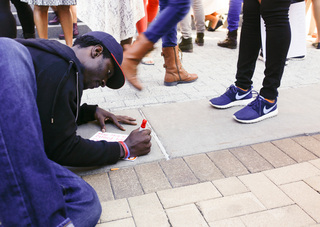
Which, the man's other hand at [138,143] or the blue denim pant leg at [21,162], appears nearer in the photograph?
the blue denim pant leg at [21,162]

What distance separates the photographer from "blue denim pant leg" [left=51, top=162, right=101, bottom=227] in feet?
4.28

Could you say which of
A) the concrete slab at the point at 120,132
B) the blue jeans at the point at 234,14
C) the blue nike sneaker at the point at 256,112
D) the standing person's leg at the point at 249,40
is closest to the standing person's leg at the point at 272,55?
the blue nike sneaker at the point at 256,112

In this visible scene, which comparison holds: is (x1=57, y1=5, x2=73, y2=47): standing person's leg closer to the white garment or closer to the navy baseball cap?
the white garment

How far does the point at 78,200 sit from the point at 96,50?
72cm

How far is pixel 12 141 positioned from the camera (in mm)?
1100

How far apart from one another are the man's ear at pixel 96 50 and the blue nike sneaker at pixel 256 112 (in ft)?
4.09

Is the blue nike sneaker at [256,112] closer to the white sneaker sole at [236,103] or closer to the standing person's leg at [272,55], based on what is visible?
the standing person's leg at [272,55]

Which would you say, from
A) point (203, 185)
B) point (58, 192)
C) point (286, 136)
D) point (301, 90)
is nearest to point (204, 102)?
point (286, 136)

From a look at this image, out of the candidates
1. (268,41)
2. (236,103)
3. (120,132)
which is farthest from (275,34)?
(120,132)

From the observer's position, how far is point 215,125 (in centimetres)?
236

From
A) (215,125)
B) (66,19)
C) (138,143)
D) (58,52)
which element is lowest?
(215,125)

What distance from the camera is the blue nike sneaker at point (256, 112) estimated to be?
2.37 m

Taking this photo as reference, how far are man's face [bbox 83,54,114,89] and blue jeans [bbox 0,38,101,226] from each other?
1.30 ft

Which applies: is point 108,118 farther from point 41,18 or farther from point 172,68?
point 41,18
